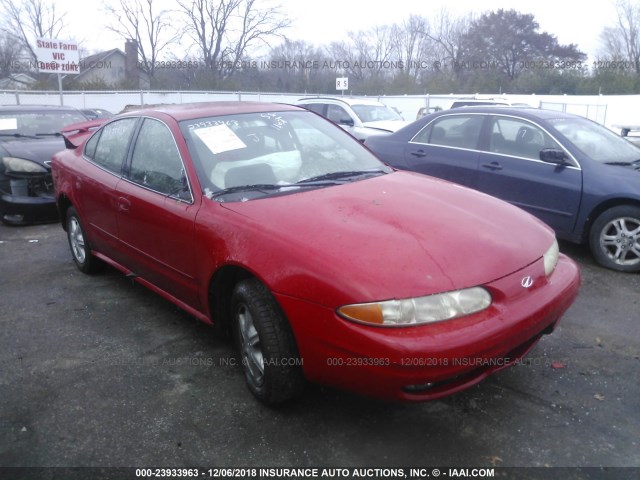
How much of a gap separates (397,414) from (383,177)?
4.85 feet

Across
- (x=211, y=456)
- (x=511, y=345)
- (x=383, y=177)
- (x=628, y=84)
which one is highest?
(x=628, y=84)

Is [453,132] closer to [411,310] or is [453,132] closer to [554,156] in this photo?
[554,156]

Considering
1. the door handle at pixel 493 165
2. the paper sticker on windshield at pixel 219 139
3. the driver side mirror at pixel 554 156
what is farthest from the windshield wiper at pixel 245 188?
the door handle at pixel 493 165

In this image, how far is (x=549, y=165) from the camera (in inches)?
203

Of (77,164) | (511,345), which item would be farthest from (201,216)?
(77,164)

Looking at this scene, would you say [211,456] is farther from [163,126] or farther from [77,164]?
[77,164]

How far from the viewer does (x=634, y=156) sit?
5297 millimetres

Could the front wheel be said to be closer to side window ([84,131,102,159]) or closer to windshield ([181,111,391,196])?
windshield ([181,111,391,196])

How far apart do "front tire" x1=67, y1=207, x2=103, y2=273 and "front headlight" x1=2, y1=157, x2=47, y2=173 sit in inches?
79.3

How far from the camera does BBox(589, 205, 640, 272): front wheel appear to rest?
4.68 meters

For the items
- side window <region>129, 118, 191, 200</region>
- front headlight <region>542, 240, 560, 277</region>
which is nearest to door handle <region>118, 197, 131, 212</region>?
side window <region>129, 118, 191, 200</region>

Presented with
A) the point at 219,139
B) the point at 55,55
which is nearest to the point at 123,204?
the point at 219,139

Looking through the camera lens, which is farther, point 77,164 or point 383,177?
point 77,164

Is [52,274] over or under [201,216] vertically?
under
